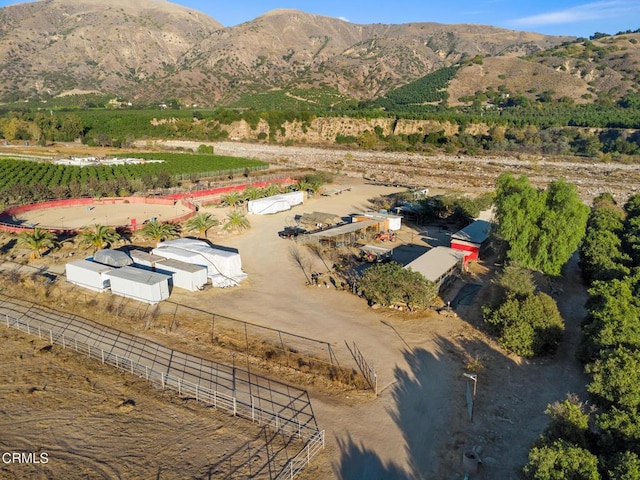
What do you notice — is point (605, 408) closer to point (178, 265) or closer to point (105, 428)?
point (105, 428)

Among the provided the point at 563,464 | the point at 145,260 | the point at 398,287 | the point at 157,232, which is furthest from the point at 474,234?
the point at 563,464

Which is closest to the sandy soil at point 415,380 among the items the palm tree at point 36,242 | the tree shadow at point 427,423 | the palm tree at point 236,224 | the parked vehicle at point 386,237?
the tree shadow at point 427,423

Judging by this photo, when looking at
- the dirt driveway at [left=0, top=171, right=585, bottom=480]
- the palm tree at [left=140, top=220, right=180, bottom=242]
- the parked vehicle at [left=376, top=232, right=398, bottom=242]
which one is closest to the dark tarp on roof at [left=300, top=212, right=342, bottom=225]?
the parked vehicle at [left=376, top=232, right=398, bottom=242]

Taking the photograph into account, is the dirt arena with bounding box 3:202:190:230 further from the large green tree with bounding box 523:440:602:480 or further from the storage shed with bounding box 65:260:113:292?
the large green tree with bounding box 523:440:602:480

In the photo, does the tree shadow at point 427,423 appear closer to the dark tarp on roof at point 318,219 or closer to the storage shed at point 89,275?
the storage shed at point 89,275

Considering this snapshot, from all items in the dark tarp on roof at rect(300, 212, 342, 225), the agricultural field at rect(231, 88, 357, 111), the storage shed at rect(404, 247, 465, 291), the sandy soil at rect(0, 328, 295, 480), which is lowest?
the sandy soil at rect(0, 328, 295, 480)
